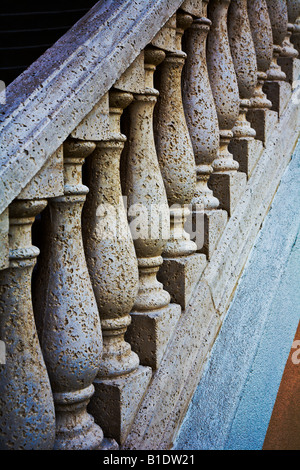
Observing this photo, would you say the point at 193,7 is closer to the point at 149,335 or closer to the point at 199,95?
the point at 199,95

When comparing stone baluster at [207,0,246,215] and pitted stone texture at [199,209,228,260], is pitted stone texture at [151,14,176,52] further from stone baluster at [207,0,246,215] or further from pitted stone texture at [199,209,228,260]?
pitted stone texture at [199,209,228,260]

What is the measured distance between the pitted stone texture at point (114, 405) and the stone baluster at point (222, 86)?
848 millimetres

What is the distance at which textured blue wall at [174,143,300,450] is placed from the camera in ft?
6.03

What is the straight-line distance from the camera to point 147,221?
166 centimetres

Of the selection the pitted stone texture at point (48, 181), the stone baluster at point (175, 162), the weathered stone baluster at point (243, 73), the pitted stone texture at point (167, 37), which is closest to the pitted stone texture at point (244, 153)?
the weathered stone baluster at point (243, 73)

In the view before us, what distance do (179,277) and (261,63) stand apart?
43.9 inches

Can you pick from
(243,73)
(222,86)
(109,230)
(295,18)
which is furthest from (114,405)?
(295,18)

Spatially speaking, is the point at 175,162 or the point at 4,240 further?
the point at 175,162

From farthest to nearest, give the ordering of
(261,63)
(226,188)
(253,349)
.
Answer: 1. (261,63)
2. (226,188)
3. (253,349)

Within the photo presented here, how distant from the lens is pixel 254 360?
2016 millimetres

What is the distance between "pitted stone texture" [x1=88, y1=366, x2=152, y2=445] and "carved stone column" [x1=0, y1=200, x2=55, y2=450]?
0.28m

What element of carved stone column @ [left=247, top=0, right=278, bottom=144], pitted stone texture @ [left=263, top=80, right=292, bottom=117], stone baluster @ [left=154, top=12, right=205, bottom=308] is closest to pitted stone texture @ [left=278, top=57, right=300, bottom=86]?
pitted stone texture @ [left=263, top=80, right=292, bottom=117]

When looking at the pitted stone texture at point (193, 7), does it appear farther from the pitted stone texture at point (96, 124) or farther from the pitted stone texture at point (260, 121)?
the pitted stone texture at point (260, 121)

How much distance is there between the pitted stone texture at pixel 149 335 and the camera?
66.7 inches
